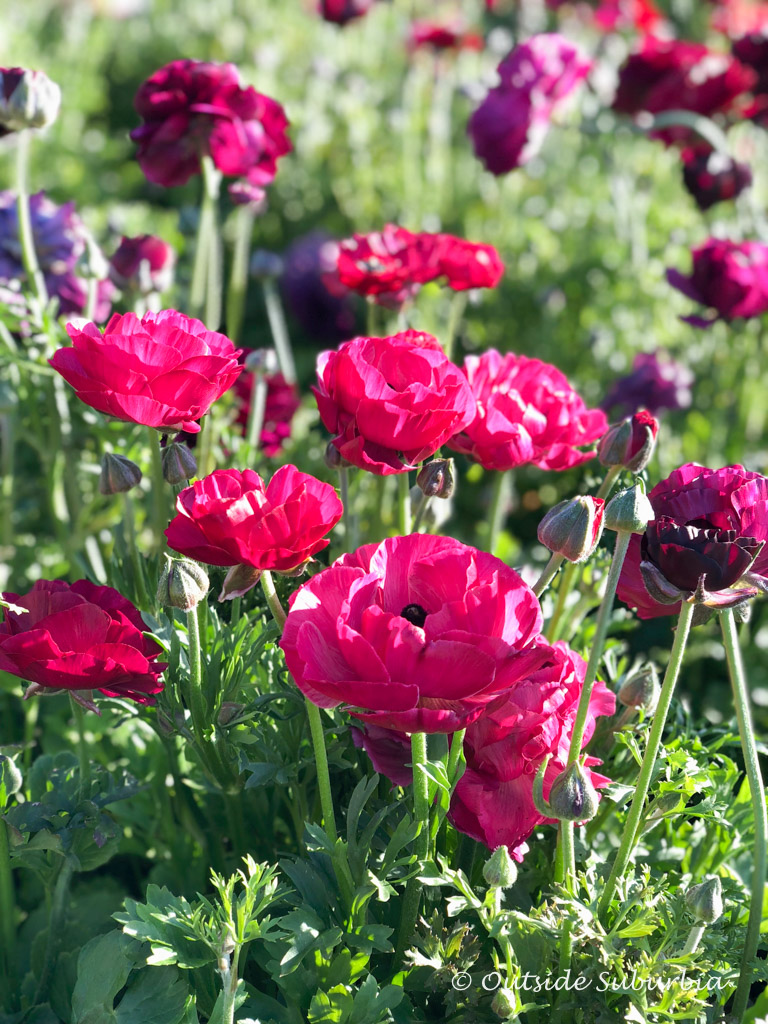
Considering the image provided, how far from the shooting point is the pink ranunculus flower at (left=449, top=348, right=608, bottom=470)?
0.92 m

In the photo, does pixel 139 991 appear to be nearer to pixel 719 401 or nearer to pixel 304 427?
pixel 304 427

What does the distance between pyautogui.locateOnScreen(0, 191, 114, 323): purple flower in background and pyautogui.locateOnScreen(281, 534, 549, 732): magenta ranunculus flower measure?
2.99 feet

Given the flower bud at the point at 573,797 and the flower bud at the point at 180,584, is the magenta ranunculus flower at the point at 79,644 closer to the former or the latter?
the flower bud at the point at 180,584

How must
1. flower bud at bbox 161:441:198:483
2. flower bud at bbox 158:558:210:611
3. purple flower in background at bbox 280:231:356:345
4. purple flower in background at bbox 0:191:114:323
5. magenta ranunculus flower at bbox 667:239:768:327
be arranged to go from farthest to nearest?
purple flower in background at bbox 280:231:356:345
magenta ranunculus flower at bbox 667:239:768:327
purple flower in background at bbox 0:191:114:323
flower bud at bbox 161:441:198:483
flower bud at bbox 158:558:210:611

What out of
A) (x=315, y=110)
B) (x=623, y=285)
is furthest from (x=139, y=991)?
(x=315, y=110)

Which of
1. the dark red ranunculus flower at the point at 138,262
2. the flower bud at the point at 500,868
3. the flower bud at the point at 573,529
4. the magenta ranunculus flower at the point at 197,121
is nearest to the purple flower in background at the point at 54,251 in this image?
the dark red ranunculus flower at the point at 138,262

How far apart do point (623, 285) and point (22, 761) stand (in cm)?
168

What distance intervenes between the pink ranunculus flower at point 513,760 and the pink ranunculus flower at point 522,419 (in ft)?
0.69

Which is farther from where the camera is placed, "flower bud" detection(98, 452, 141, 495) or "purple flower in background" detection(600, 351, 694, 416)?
"purple flower in background" detection(600, 351, 694, 416)

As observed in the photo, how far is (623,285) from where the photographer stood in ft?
7.67

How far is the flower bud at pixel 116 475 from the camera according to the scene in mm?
951

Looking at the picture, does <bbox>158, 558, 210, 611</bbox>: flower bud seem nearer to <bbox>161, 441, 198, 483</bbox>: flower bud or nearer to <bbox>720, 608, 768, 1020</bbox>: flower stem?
<bbox>161, 441, 198, 483</bbox>: flower bud

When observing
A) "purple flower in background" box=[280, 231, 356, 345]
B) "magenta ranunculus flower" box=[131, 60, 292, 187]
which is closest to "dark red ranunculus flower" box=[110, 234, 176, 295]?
"magenta ranunculus flower" box=[131, 60, 292, 187]

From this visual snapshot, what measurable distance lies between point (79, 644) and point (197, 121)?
2.45ft
